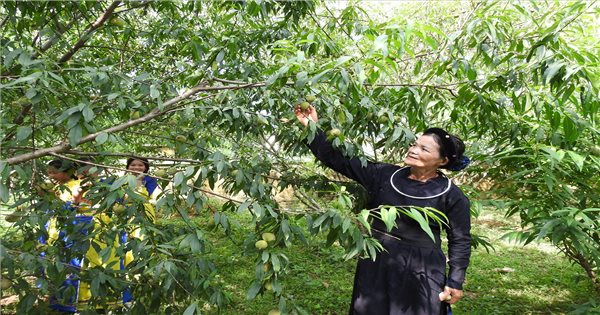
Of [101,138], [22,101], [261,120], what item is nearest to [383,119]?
[261,120]

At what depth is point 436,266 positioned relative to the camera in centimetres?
195

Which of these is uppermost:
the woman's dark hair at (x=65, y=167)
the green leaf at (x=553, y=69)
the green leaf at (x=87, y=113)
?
the green leaf at (x=87, y=113)

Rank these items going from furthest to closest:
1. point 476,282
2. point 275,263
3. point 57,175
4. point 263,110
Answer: point 476,282 < point 263,110 < point 57,175 < point 275,263

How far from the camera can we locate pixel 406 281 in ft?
6.36

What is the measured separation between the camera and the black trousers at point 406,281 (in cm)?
193

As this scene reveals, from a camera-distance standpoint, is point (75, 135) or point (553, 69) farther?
point (553, 69)

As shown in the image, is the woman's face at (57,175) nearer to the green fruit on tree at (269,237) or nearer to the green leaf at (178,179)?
the green leaf at (178,179)

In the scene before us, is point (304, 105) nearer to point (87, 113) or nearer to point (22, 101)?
point (87, 113)

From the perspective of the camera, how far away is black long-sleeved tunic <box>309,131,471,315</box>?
76.2 inches

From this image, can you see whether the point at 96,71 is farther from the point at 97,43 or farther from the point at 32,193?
the point at 97,43

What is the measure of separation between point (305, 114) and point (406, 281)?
926 mm

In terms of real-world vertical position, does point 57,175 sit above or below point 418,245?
above

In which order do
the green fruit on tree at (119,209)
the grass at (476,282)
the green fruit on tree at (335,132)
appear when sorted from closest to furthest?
1. the green fruit on tree at (119,209)
2. the green fruit on tree at (335,132)
3. the grass at (476,282)

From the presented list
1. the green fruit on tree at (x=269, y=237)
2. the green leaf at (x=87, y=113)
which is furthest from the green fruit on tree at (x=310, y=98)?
the green leaf at (x=87, y=113)
